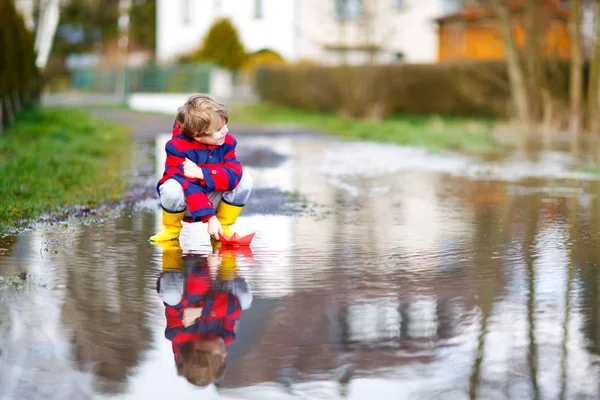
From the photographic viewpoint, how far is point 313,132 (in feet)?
77.5

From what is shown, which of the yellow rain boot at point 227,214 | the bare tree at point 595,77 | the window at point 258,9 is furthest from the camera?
the window at point 258,9

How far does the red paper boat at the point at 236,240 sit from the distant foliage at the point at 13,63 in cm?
1104

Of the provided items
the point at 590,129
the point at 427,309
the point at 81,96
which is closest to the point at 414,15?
the point at 81,96

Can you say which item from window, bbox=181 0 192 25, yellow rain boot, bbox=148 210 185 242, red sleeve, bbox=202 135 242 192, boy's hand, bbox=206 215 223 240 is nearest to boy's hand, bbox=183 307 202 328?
boy's hand, bbox=206 215 223 240

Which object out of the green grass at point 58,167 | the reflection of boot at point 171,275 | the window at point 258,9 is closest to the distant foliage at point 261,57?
the window at point 258,9

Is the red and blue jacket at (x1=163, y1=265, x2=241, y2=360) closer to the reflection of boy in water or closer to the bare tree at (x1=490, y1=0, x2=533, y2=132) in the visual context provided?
the reflection of boy in water

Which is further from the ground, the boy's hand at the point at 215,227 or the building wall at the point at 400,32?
the building wall at the point at 400,32

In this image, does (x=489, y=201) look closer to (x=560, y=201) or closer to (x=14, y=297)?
(x=560, y=201)

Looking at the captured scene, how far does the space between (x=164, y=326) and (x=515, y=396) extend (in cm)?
174

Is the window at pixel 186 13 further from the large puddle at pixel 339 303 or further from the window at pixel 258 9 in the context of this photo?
the large puddle at pixel 339 303

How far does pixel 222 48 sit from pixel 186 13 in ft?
19.8

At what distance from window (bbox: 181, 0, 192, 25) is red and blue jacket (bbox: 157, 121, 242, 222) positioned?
45.7m

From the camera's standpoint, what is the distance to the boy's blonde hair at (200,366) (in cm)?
417

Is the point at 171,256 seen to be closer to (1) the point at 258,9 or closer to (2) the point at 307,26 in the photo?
(2) the point at 307,26
